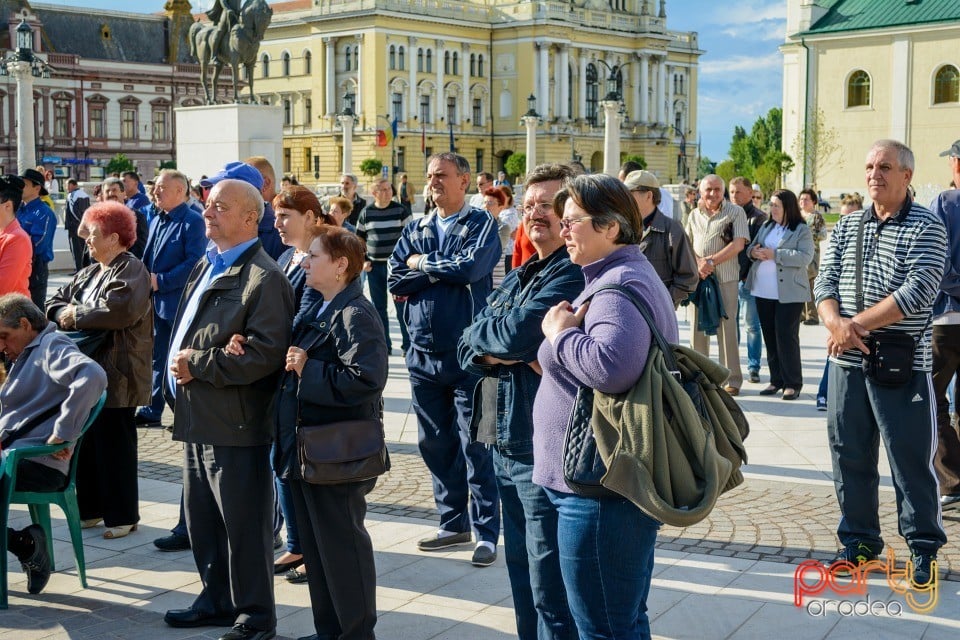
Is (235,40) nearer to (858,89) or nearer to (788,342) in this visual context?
(788,342)

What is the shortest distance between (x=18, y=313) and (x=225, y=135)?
2137 cm

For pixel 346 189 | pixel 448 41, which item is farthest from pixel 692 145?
pixel 346 189

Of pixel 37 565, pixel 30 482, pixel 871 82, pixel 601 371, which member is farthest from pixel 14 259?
pixel 871 82

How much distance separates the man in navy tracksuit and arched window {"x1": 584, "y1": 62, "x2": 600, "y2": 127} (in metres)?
93.0

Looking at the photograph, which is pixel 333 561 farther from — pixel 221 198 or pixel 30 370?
pixel 30 370

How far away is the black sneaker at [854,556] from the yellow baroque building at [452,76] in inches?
3219

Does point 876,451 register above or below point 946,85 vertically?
below

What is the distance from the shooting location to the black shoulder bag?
586 centimetres

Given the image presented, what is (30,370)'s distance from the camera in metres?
5.98

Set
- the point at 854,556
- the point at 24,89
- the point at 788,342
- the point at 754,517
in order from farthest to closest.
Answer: the point at 24,89 → the point at 788,342 → the point at 754,517 → the point at 854,556

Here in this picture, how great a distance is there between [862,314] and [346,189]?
10.3 metres

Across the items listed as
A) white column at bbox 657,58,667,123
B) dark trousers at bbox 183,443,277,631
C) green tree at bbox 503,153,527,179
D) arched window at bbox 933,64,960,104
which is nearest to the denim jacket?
dark trousers at bbox 183,443,277,631

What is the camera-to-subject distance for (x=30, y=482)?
5926 millimetres

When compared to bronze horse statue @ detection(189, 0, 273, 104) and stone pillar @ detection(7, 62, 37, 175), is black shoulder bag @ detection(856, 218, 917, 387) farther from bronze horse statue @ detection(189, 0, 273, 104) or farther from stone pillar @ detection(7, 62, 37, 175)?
stone pillar @ detection(7, 62, 37, 175)
